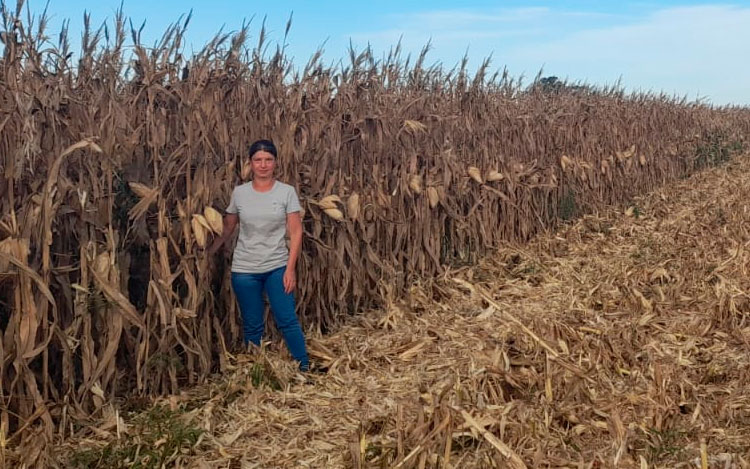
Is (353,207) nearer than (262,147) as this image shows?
No

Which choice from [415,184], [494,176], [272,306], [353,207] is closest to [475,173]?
[494,176]

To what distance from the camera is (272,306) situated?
159 inches

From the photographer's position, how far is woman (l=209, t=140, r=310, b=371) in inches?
152

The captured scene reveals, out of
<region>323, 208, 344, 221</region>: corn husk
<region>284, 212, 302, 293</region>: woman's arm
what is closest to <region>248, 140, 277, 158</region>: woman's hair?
<region>284, 212, 302, 293</region>: woman's arm

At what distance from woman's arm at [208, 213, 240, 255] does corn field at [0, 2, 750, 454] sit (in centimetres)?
9

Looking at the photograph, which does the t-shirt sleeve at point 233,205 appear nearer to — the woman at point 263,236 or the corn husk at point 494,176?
the woman at point 263,236

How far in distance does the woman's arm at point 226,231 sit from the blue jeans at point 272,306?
19 cm

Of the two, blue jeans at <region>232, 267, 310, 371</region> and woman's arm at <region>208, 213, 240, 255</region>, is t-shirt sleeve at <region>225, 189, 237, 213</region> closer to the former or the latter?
woman's arm at <region>208, 213, 240, 255</region>

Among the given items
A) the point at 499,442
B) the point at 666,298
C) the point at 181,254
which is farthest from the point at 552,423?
the point at 666,298

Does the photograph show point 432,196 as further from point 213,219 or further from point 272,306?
point 213,219

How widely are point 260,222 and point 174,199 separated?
511 mm

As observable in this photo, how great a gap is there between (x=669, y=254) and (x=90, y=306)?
17.4ft

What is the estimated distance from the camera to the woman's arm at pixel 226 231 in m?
3.93

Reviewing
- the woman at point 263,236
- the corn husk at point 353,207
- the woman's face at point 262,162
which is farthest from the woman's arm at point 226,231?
the corn husk at point 353,207
